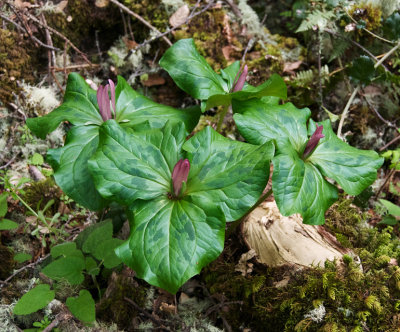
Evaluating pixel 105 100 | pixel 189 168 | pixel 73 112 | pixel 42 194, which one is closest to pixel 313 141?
pixel 189 168

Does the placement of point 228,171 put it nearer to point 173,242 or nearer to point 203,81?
point 173,242

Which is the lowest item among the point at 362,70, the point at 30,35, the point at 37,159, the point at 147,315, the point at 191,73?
the point at 147,315

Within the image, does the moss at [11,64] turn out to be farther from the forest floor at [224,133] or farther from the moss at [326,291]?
the moss at [326,291]

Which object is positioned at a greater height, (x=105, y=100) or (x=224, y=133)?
(x=105, y=100)

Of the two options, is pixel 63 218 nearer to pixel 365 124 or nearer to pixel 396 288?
pixel 396 288

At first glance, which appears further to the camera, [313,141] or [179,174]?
[313,141]

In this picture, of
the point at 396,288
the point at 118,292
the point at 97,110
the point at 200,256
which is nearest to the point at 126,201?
the point at 200,256

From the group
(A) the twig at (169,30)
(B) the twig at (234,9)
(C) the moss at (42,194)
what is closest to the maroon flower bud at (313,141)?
(C) the moss at (42,194)
